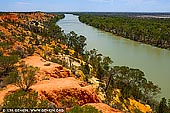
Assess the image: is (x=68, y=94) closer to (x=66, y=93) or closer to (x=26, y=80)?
(x=66, y=93)

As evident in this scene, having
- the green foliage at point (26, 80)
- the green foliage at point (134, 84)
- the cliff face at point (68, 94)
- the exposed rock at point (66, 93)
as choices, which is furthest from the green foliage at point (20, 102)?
the green foliage at point (134, 84)

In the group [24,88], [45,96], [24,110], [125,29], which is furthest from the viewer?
[125,29]

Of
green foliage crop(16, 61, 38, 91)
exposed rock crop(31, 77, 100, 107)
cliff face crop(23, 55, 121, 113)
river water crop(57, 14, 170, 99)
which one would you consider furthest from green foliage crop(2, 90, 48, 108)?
river water crop(57, 14, 170, 99)

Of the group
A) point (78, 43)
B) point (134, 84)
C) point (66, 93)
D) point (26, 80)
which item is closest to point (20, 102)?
point (66, 93)

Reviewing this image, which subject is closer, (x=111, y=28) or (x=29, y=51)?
(x=29, y=51)

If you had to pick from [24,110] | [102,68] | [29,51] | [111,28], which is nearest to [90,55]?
[102,68]

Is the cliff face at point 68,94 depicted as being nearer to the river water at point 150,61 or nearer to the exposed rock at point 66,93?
the exposed rock at point 66,93

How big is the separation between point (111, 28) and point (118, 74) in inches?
2769

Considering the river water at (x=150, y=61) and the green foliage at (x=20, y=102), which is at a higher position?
the green foliage at (x=20, y=102)

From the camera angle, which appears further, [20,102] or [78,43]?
[78,43]

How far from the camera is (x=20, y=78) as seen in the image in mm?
19625

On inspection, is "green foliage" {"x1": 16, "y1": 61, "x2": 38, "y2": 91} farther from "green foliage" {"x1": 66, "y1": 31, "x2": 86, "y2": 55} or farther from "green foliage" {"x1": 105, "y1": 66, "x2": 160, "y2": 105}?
"green foliage" {"x1": 66, "y1": 31, "x2": 86, "y2": 55}

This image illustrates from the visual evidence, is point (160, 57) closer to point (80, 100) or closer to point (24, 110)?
point (80, 100)

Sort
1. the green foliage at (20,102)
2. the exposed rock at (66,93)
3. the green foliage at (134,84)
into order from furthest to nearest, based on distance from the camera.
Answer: the green foliage at (134,84)
the exposed rock at (66,93)
the green foliage at (20,102)
